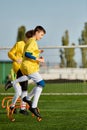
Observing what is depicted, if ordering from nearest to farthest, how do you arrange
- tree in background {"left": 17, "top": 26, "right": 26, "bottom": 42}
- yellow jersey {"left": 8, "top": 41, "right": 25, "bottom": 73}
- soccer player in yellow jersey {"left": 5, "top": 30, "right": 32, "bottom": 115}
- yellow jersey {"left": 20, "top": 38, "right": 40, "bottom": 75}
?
yellow jersey {"left": 20, "top": 38, "right": 40, "bottom": 75} < soccer player in yellow jersey {"left": 5, "top": 30, "right": 32, "bottom": 115} < yellow jersey {"left": 8, "top": 41, "right": 25, "bottom": 73} < tree in background {"left": 17, "top": 26, "right": 26, "bottom": 42}

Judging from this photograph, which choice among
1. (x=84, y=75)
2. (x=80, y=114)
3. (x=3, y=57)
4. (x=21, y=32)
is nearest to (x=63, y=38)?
(x=21, y=32)

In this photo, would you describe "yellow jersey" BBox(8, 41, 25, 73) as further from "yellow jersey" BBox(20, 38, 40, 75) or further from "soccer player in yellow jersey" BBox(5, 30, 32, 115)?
"yellow jersey" BBox(20, 38, 40, 75)

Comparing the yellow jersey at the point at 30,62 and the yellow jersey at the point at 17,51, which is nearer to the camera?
the yellow jersey at the point at 30,62

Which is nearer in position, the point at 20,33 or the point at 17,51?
the point at 17,51

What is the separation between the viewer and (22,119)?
9102mm

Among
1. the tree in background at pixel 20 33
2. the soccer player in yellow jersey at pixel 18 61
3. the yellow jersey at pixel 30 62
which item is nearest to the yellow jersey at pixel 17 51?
the soccer player in yellow jersey at pixel 18 61

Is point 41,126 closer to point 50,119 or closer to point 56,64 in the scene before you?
point 50,119

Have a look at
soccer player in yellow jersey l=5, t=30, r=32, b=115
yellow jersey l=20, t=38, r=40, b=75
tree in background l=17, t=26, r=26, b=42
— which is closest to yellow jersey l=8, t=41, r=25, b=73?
soccer player in yellow jersey l=5, t=30, r=32, b=115

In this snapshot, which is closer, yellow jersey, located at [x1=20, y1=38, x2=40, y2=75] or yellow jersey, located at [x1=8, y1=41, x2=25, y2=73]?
yellow jersey, located at [x1=20, y1=38, x2=40, y2=75]

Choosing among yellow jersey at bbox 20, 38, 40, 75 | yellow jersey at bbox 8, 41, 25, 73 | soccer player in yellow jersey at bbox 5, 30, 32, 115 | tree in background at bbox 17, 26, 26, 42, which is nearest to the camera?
yellow jersey at bbox 20, 38, 40, 75

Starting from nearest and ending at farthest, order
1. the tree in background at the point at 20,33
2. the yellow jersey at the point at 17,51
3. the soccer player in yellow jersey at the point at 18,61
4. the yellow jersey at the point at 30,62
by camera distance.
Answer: the yellow jersey at the point at 30,62
the soccer player in yellow jersey at the point at 18,61
the yellow jersey at the point at 17,51
the tree in background at the point at 20,33

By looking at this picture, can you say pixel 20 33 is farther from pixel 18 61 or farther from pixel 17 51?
pixel 18 61

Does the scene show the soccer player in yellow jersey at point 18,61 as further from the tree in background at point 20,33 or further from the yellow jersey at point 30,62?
the tree in background at point 20,33

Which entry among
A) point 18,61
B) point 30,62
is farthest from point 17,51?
point 30,62
